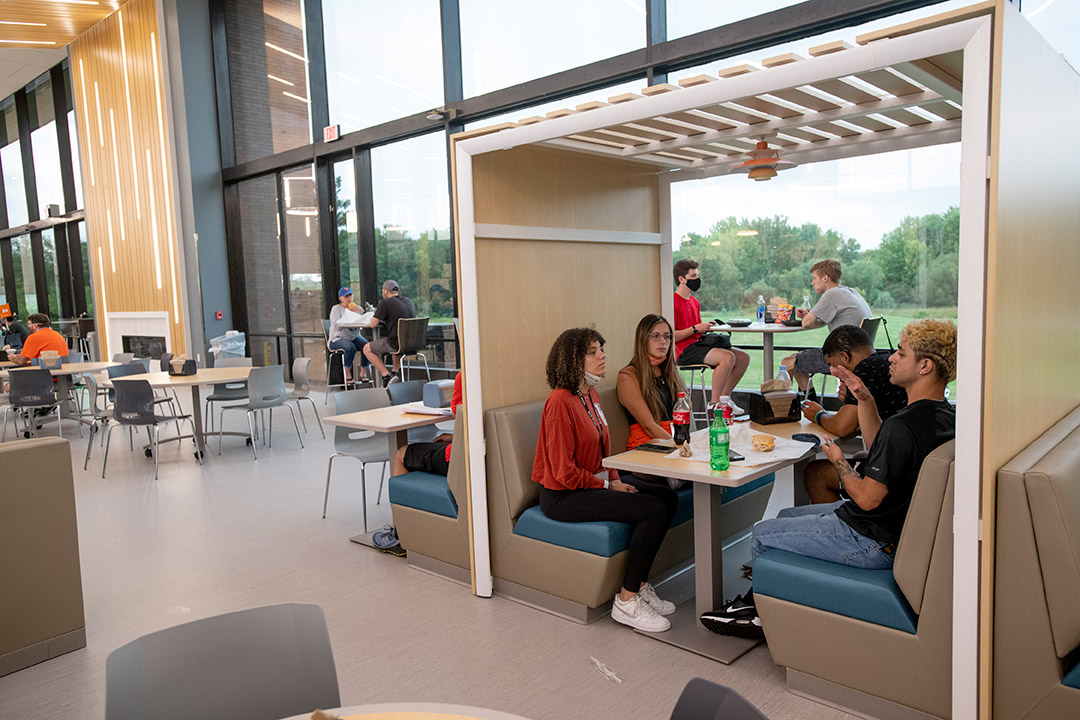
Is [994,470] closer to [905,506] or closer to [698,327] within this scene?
[905,506]

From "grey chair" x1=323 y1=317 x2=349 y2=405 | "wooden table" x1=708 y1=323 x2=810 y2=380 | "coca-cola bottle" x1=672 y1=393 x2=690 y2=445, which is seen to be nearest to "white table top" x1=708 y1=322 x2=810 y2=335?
"wooden table" x1=708 y1=323 x2=810 y2=380

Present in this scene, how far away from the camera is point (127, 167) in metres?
13.6

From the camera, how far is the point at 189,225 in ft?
42.8

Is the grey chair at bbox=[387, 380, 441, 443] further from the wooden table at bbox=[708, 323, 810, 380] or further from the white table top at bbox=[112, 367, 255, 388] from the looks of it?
the white table top at bbox=[112, 367, 255, 388]

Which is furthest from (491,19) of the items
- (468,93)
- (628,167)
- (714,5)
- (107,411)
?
(107,411)

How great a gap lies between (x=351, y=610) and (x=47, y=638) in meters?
1.33

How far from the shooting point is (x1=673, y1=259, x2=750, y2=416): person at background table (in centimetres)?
630

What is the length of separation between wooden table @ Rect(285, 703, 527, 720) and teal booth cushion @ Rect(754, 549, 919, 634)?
5.33ft

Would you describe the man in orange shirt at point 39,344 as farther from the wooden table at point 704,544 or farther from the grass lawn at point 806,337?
the wooden table at point 704,544

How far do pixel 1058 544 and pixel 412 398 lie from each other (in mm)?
4252

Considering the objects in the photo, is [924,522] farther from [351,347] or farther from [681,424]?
[351,347]

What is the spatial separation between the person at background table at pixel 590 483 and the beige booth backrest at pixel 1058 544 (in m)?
1.52

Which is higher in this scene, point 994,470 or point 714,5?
point 714,5

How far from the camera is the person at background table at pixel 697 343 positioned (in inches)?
248
